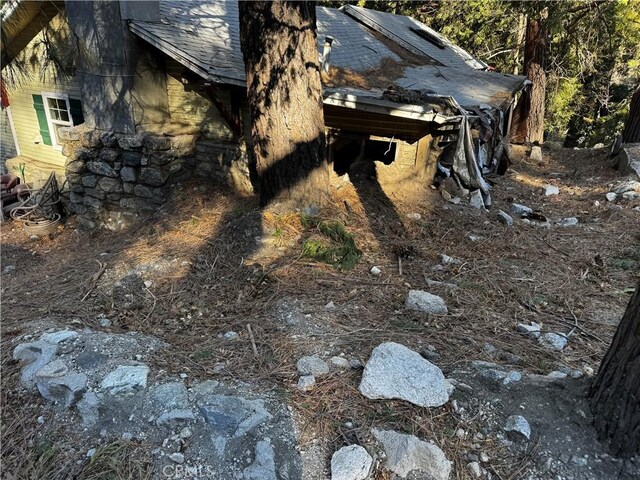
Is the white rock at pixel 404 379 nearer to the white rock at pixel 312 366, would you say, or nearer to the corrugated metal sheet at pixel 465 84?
the white rock at pixel 312 366

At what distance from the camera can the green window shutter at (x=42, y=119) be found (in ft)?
32.8

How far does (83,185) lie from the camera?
782 centimetres

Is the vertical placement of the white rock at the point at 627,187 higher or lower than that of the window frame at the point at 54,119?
lower

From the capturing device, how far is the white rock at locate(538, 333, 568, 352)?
11.1 ft

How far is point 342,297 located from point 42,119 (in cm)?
961

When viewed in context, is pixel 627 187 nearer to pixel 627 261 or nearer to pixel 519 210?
pixel 519 210

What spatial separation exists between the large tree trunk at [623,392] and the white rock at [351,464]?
1.28 meters

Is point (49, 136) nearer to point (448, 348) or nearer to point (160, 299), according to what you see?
point (160, 299)

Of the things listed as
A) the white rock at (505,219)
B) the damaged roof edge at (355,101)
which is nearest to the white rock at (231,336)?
the damaged roof edge at (355,101)

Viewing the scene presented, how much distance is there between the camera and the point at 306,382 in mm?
2873

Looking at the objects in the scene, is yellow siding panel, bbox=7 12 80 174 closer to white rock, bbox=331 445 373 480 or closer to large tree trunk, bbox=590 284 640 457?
white rock, bbox=331 445 373 480

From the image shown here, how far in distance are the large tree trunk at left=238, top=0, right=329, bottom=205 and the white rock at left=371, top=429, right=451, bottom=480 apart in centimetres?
336

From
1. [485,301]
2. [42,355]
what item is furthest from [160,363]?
[485,301]

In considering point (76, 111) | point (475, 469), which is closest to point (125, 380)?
point (475, 469)
